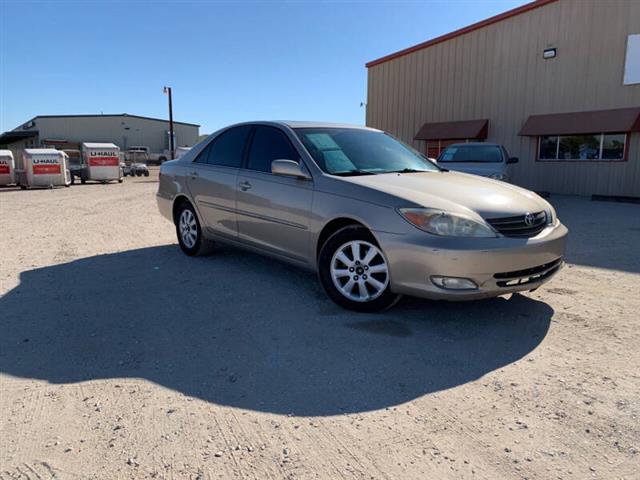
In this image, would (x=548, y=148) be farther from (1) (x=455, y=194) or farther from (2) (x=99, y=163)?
(2) (x=99, y=163)

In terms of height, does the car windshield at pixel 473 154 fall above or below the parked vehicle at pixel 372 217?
above

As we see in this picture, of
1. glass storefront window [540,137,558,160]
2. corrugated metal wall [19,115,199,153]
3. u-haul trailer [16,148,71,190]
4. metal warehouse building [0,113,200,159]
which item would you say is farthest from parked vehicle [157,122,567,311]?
corrugated metal wall [19,115,199,153]

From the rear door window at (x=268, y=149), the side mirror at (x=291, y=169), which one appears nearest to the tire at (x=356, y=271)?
the side mirror at (x=291, y=169)

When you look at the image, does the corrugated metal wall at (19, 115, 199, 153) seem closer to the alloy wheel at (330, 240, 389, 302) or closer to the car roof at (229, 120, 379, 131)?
the car roof at (229, 120, 379, 131)

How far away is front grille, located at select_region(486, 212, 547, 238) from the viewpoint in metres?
3.49

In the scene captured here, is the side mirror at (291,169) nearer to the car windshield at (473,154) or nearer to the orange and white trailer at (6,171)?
the car windshield at (473,154)

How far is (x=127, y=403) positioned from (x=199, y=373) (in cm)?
46

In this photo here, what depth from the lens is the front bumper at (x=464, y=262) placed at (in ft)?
11.0

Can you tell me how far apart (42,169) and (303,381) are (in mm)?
20286

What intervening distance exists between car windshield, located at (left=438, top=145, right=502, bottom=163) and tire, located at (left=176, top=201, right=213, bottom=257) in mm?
7996

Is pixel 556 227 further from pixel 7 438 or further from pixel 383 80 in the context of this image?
pixel 383 80

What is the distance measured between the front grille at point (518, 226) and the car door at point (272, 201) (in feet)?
5.11

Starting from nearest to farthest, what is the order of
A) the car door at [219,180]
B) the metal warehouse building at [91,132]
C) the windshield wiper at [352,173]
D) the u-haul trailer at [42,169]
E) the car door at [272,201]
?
the windshield wiper at [352,173]
the car door at [272,201]
the car door at [219,180]
the u-haul trailer at [42,169]
the metal warehouse building at [91,132]

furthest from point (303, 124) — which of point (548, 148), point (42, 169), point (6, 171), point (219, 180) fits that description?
point (6, 171)
